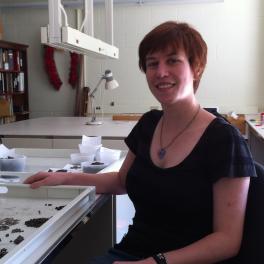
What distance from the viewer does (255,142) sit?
162 inches

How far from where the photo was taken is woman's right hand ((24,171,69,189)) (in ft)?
4.15

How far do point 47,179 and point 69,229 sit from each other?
33 cm

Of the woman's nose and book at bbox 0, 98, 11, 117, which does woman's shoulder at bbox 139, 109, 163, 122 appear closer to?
the woman's nose

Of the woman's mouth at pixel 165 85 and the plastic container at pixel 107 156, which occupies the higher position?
the woman's mouth at pixel 165 85

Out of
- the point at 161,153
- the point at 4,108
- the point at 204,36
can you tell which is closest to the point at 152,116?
the point at 161,153

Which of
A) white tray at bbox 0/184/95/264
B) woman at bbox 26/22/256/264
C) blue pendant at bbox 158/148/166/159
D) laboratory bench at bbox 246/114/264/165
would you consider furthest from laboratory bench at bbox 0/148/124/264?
laboratory bench at bbox 246/114/264/165

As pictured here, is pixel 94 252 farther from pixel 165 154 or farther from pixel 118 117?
pixel 118 117

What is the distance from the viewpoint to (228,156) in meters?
0.98

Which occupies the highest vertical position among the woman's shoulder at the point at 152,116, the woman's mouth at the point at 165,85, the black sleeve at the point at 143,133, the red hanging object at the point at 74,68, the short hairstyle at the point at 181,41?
the red hanging object at the point at 74,68

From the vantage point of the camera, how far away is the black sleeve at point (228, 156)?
963 millimetres

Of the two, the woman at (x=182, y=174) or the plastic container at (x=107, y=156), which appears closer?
the woman at (x=182, y=174)

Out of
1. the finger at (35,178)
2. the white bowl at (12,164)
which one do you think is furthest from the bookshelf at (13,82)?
the finger at (35,178)

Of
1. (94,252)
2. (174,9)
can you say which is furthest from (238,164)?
(174,9)

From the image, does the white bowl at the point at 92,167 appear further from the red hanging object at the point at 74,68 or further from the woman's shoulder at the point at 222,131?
the red hanging object at the point at 74,68
